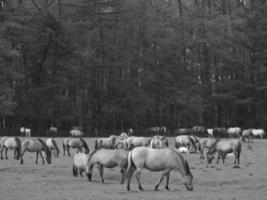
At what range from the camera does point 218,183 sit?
22.2m

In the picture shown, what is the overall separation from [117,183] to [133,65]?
52.2m

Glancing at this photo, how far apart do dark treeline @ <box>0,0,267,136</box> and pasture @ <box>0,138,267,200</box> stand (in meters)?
36.4

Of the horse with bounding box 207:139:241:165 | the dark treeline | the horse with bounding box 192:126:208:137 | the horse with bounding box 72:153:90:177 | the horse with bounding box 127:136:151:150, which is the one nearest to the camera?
the horse with bounding box 72:153:90:177

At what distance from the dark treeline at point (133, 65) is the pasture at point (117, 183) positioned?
119 feet

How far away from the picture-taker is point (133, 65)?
73.8 m

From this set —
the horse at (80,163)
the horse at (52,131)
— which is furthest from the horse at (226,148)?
the horse at (52,131)

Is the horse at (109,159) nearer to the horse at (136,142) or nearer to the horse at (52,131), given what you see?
the horse at (136,142)

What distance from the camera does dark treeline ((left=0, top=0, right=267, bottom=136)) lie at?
6675 cm

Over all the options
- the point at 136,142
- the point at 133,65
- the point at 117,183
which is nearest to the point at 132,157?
the point at 117,183

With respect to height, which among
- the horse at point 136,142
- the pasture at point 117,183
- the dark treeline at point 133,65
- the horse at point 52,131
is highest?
the dark treeline at point 133,65

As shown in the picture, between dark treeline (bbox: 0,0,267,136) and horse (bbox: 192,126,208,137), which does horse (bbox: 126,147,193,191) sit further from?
horse (bbox: 192,126,208,137)

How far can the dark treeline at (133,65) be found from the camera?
66.8 m

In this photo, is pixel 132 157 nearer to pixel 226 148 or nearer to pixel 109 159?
pixel 109 159

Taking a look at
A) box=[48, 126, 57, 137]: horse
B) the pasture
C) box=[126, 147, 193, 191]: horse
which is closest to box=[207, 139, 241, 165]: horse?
the pasture
